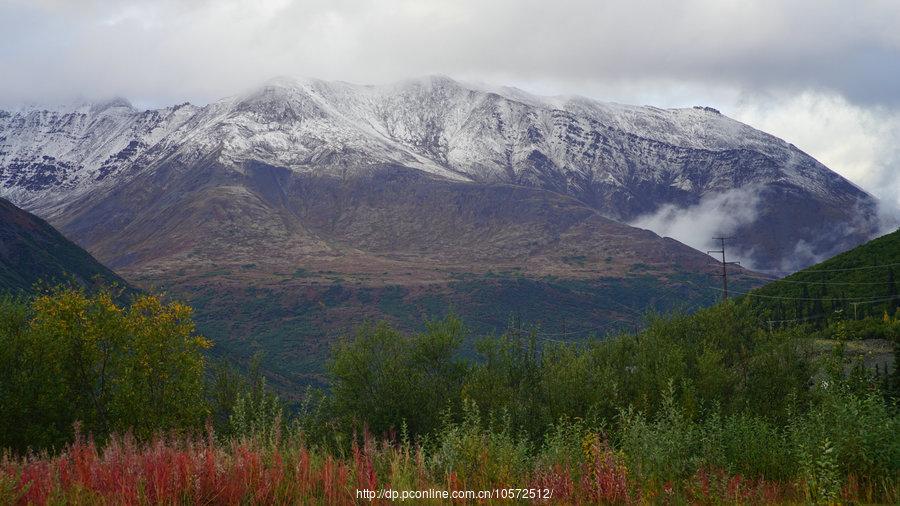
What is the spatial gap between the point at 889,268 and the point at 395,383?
356 ft

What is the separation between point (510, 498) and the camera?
428 inches

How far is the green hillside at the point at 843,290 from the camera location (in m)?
111

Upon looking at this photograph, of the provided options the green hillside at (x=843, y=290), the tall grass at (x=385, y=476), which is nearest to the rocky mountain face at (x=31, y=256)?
the green hillside at (x=843, y=290)

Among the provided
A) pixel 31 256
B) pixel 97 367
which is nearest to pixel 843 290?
pixel 97 367

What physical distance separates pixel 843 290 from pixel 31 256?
586ft

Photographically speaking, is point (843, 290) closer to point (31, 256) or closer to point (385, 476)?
point (385, 476)

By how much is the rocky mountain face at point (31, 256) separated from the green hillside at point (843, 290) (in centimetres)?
13868

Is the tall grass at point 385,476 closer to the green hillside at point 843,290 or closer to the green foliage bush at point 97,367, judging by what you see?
the green foliage bush at point 97,367

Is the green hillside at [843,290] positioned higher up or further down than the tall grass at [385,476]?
further down

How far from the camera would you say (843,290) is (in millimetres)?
124250

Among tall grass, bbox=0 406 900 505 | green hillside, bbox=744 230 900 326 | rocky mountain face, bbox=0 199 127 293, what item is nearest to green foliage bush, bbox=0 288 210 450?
tall grass, bbox=0 406 900 505

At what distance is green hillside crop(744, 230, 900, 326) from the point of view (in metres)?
111

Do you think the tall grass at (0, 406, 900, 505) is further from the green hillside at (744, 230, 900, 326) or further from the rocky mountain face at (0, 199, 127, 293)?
the rocky mountain face at (0, 199, 127, 293)

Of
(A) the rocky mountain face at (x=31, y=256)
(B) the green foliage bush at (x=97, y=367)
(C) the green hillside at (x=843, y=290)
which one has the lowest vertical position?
(C) the green hillside at (x=843, y=290)
